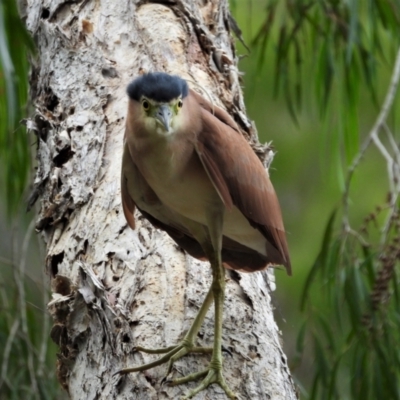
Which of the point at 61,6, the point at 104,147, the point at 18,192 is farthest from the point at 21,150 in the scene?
the point at 104,147

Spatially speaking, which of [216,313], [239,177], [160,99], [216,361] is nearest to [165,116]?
[160,99]

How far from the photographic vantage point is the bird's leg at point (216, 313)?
2.07m

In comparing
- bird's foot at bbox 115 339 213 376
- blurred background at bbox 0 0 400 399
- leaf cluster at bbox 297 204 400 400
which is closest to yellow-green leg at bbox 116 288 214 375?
bird's foot at bbox 115 339 213 376

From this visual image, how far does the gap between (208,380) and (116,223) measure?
665 mm

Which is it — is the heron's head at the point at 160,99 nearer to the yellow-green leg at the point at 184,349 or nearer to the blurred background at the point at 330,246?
the blurred background at the point at 330,246

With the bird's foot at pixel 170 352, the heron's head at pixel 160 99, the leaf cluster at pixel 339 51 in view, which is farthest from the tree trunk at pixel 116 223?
the leaf cluster at pixel 339 51

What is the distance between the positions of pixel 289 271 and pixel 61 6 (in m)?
1.47

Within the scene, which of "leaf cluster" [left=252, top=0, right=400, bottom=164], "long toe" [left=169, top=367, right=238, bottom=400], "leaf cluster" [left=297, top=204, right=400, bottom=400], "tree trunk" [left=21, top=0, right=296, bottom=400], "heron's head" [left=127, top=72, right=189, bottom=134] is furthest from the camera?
"leaf cluster" [left=252, top=0, right=400, bottom=164]

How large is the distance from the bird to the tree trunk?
7 centimetres

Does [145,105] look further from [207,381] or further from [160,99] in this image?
[207,381]

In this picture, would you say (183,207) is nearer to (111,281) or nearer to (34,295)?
(111,281)

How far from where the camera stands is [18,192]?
363 centimetres

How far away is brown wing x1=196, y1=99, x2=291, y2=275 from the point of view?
7.74 ft

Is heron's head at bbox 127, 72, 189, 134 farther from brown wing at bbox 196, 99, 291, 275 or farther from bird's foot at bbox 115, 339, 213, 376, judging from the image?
bird's foot at bbox 115, 339, 213, 376
